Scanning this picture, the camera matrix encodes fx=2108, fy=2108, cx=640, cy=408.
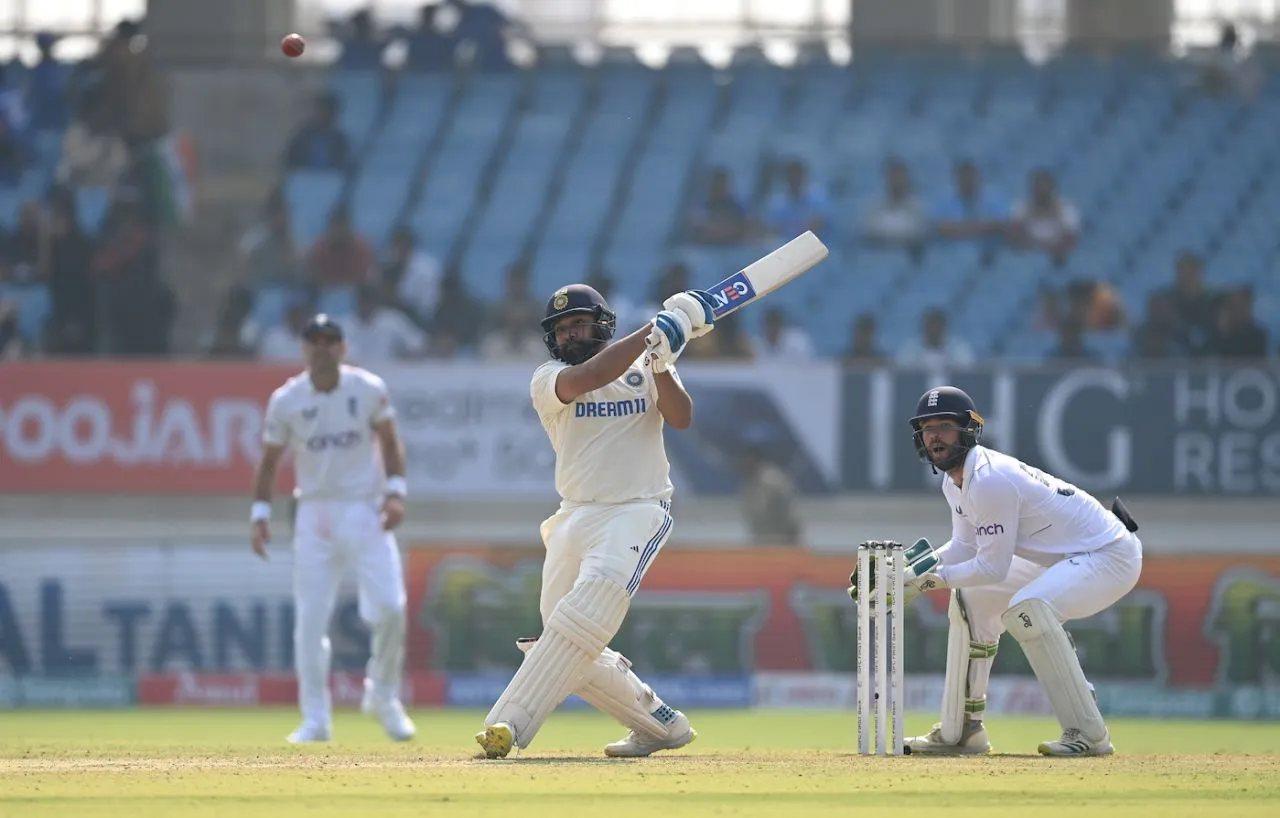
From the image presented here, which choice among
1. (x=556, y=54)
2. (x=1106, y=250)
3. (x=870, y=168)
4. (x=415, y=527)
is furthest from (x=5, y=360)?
(x=1106, y=250)

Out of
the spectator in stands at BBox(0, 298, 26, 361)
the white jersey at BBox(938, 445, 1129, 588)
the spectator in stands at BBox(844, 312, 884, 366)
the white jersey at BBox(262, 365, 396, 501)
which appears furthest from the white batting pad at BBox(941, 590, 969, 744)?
the spectator in stands at BBox(0, 298, 26, 361)

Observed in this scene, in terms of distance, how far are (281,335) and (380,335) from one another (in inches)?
37.0

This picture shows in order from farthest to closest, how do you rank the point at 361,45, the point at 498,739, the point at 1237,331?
the point at 361,45, the point at 1237,331, the point at 498,739

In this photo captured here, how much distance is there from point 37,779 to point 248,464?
32.1ft

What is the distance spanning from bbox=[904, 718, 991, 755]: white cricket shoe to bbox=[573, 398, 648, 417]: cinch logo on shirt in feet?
6.49

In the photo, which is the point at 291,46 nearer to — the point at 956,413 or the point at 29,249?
the point at 29,249

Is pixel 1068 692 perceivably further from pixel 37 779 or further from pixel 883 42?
pixel 883 42

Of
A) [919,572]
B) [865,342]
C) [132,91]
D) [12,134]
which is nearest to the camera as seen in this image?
[919,572]

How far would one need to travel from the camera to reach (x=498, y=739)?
8.48 metres

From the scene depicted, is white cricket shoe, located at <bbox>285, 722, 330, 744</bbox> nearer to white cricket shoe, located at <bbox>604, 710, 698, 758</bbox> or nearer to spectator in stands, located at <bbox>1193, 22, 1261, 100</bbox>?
white cricket shoe, located at <bbox>604, 710, 698, 758</bbox>

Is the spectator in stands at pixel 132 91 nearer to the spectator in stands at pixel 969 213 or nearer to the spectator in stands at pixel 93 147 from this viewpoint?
the spectator in stands at pixel 93 147

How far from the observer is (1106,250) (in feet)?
65.9

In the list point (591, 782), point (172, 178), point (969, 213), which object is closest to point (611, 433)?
point (591, 782)

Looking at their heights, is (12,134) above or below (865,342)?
above
